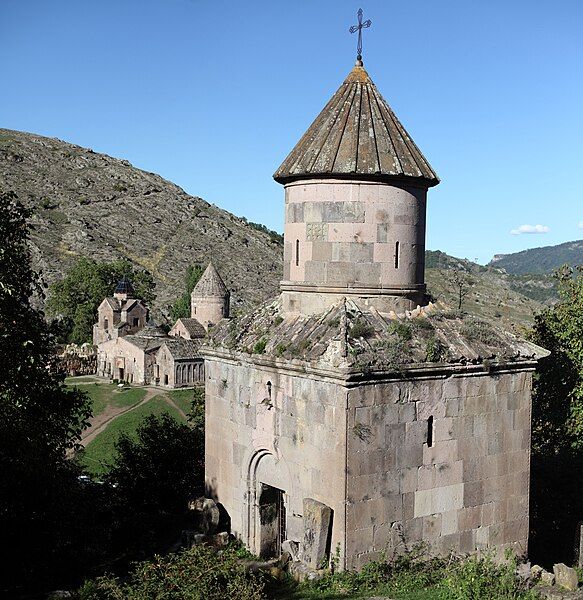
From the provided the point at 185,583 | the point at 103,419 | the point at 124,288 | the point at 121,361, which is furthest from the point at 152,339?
the point at 185,583

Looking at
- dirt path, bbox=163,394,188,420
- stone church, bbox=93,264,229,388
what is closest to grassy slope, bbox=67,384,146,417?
dirt path, bbox=163,394,188,420

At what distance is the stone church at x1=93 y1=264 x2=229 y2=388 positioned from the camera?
41.9 meters

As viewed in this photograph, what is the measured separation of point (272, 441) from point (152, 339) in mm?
36637

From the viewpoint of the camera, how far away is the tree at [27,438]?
9.05 metres

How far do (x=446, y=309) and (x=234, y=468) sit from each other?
153 inches

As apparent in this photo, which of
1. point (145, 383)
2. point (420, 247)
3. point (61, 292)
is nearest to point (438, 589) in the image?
point (420, 247)

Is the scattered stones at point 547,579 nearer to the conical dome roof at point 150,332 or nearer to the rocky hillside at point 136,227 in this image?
the conical dome roof at point 150,332

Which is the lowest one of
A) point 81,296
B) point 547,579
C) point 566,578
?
point 547,579

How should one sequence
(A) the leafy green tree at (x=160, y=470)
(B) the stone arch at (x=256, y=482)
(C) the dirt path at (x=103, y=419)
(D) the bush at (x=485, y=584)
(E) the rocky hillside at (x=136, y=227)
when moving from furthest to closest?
1. (E) the rocky hillside at (x=136, y=227)
2. (C) the dirt path at (x=103, y=419)
3. (A) the leafy green tree at (x=160, y=470)
4. (B) the stone arch at (x=256, y=482)
5. (D) the bush at (x=485, y=584)

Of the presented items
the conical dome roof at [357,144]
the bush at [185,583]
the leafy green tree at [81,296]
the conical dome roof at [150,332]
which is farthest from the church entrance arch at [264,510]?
the leafy green tree at [81,296]

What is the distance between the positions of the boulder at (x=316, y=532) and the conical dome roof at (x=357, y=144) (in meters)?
4.25

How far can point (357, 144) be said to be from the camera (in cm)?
901

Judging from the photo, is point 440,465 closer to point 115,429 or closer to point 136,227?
point 115,429

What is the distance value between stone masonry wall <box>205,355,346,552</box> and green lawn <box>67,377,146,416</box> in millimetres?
26380
